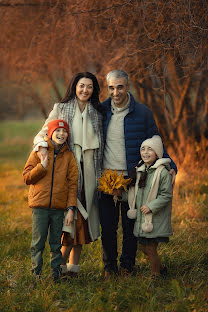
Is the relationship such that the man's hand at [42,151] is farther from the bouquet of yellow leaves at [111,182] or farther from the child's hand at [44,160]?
the bouquet of yellow leaves at [111,182]

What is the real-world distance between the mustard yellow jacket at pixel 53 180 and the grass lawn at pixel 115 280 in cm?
66

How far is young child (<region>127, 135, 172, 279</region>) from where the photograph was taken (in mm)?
3977

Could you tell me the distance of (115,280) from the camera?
4035 millimetres

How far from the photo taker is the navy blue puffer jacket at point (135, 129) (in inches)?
161

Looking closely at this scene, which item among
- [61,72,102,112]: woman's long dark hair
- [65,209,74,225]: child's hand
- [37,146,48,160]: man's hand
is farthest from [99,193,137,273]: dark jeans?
[61,72,102,112]: woman's long dark hair

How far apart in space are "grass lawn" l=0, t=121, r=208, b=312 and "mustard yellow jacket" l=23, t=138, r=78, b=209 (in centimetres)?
66

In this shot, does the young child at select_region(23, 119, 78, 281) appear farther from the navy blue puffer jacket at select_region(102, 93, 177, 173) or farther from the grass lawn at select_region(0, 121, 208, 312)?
A: the navy blue puffer jacket at select_region(102, 93, 177, 173)

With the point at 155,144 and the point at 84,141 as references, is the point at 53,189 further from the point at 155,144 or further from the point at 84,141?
the point at 155,144

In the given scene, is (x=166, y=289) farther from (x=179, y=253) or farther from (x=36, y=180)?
(x=36, y=180)

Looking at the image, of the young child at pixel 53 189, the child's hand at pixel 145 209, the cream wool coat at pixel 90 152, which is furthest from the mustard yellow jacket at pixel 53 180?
the child's hand at pixel 145 209

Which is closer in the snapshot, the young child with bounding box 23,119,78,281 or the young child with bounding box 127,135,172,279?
the young child with bounding box 23,119,78,281

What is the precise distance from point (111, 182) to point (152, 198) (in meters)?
0.39

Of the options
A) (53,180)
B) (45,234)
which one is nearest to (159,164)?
(53,180)

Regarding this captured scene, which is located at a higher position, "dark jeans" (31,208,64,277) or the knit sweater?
the knit sweater
